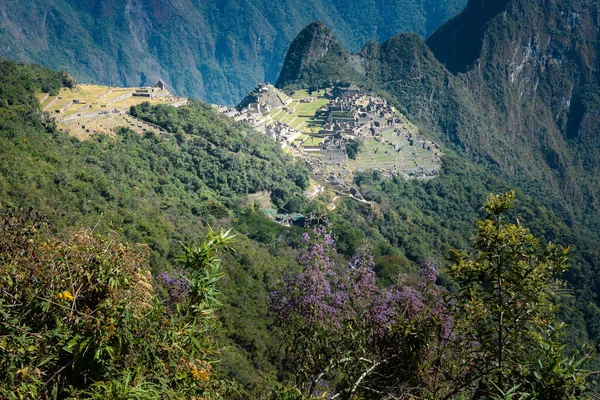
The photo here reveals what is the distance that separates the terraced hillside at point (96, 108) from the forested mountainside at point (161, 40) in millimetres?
93013

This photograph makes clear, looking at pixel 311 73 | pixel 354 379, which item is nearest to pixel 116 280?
pixel 354 379

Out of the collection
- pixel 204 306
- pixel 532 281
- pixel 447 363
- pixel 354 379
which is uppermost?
pixel 204 306

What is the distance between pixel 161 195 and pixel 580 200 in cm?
7488

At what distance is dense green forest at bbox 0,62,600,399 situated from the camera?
3.35 meters

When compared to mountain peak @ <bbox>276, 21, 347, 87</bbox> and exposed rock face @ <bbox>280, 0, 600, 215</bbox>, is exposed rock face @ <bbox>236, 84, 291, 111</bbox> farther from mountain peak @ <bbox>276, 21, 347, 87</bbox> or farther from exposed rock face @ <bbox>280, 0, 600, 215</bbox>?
mountain peak @ <bbox>276, 21, 347, 87</bbox>

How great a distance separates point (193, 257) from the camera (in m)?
3.71

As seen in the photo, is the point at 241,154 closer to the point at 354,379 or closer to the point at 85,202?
the point at 85,202

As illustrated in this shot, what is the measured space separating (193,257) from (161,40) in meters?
181

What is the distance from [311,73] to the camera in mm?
74688

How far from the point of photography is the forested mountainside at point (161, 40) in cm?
13462

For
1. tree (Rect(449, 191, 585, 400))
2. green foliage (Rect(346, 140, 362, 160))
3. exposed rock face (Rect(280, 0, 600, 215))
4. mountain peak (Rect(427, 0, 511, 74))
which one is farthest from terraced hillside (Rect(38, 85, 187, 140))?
mountain peak (Rect(427, 0, 511, 74))

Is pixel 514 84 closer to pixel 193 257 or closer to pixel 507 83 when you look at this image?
pixel 507 83

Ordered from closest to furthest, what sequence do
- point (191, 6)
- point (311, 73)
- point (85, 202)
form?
point (85, 202)
point (311, 73)
point (191, 6)

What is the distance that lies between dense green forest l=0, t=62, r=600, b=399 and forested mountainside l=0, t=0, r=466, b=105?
101m
